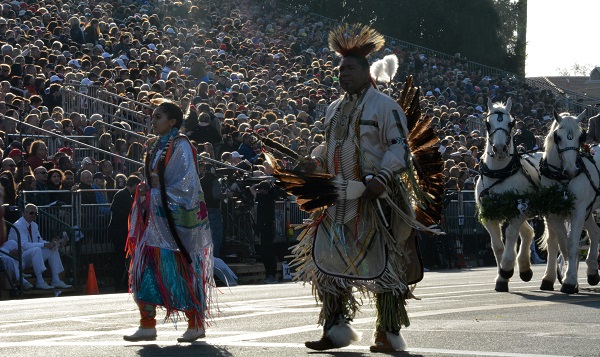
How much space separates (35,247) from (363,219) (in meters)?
9.75

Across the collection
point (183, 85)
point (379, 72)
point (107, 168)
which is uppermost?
point (183, 85)

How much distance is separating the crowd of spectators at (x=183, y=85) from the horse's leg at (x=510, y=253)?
3.89 m

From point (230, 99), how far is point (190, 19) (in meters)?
12.7

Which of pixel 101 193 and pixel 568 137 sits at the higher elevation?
pixel 568 137

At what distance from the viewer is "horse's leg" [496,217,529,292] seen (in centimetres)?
1545

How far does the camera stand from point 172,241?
34.5 ft

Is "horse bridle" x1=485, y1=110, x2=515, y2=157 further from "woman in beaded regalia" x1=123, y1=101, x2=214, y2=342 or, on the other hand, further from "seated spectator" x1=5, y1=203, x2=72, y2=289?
"seated spectator" x1=5, y1=203, x2=72, y2=289

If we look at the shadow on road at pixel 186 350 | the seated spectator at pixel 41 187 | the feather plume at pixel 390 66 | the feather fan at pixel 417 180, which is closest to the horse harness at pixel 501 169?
the feather plume at pixel 390 66

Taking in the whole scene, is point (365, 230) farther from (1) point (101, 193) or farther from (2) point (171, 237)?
(1) point (101, 193)

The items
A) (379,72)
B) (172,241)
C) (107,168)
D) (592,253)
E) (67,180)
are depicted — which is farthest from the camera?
(107,168)

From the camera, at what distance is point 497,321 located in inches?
441

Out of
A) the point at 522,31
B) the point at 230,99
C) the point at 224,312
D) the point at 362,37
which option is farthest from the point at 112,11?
the point at 522,31

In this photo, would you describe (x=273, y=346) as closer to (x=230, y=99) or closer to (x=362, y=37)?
(x=362, y=37)

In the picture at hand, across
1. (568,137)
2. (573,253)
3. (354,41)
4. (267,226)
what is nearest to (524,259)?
(573,253)
